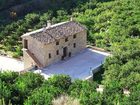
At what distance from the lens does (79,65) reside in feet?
132

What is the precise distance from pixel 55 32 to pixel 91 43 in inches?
240

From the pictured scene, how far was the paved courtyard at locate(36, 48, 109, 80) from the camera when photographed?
3838 cm

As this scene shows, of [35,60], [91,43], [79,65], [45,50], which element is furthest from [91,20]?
[35,60]

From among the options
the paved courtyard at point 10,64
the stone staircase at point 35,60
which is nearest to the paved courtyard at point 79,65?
the stone staircase at point 35,60

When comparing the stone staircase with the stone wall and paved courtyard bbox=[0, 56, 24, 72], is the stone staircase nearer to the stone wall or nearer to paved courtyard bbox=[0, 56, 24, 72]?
the stone wall

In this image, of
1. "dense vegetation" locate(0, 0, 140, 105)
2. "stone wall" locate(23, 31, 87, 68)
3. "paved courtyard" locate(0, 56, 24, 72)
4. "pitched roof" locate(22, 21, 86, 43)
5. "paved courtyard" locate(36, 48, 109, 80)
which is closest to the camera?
"dense vegetation" locate(0, 0, 140, 105)

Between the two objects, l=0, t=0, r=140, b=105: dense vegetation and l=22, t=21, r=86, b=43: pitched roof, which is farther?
l=22, t=21, r=86, b=43: pitched roof

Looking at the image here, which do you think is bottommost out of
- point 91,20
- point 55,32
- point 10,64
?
point 10,64

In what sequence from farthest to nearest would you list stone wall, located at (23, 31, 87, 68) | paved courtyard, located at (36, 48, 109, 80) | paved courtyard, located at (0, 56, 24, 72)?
paved courtyard, located at (0, 56, 24, 72), stone wall, located at (23, 31, 87, 68), paved courtyard, located at (36, 48, 109, 80)

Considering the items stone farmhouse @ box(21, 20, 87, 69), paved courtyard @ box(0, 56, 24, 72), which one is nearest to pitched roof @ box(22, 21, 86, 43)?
stone farmhouse @ box(21, 20, 87, 69)

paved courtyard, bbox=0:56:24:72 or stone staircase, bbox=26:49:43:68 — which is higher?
stone staircase, bbox=26:49:43:68

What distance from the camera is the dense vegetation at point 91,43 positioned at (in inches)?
1225

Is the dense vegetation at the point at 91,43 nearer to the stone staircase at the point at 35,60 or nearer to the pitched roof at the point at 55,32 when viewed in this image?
the stone staircase at the point at 35,60

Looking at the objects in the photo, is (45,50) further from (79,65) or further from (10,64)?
(10,64)
